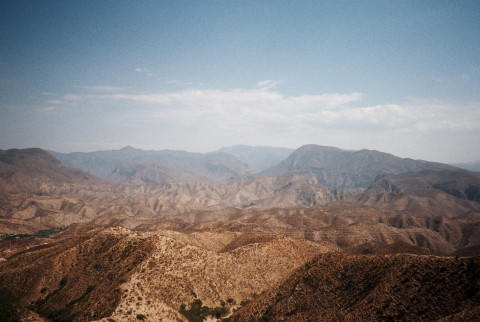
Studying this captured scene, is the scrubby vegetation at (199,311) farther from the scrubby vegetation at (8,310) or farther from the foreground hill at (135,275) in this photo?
the scrubby vegetation at (8,310)

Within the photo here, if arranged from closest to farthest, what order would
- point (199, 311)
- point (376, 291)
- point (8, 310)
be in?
point (376, 291), point (8, 310), point (199, 311)

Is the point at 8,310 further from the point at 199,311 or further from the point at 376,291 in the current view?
the point at 376,291

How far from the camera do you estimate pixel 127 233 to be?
248 feet

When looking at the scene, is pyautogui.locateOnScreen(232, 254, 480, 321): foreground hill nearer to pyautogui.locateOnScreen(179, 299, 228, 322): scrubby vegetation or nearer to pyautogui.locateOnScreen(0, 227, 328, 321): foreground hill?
pyautogui.locateOnScreen(179, 299, 228, 322): scrubby vegetation

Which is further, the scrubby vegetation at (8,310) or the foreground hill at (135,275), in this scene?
the foreground hill at (135,275)

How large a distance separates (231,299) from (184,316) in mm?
12231

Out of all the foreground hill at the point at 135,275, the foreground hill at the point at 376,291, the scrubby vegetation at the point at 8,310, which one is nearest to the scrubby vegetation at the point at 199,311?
the foreground hill at the point at 135,275

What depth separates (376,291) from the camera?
131 feet

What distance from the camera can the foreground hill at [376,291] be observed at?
3428 cm

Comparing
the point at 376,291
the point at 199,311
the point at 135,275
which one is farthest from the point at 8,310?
the point at 376,291

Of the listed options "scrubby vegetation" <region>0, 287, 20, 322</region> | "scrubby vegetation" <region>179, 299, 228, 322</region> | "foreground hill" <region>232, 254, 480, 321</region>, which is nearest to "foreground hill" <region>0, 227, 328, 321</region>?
"scrubby vegetation" <region>179, 299, 228, 322</region>

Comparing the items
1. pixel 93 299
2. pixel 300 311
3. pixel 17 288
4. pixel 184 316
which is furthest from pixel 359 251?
pixel 17 288

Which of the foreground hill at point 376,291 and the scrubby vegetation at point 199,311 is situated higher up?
the foreground hill at point 376,291

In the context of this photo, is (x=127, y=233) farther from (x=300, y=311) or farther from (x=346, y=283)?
(x=346, y=283)
